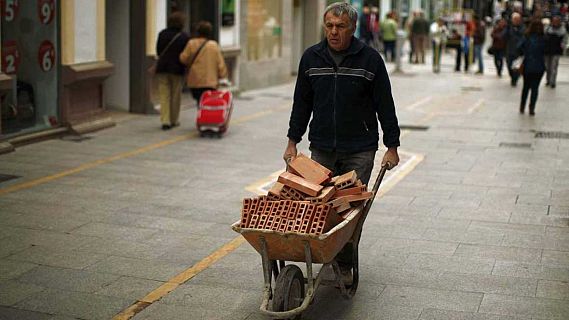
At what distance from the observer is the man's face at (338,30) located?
20.3 feet

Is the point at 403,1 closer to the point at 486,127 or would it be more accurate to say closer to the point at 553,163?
the point at 486,127

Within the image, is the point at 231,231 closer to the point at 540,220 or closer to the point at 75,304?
the point at 75,304

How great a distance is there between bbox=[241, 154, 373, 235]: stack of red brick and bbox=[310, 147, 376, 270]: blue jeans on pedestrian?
17.7 inches

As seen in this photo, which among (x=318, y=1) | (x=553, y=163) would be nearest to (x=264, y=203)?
(x=553, y=163)

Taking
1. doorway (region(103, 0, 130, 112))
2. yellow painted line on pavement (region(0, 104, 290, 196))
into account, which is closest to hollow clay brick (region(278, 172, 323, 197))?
yellow painted line on pavement (region(0, 104, 290, 196))

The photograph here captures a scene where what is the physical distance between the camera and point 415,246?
26.0 ft

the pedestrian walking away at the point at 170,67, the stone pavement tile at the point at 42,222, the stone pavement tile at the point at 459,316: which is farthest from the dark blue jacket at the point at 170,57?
the stone pavement tile at the point at 459,316

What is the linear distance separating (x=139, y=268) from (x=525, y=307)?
2.80 meters

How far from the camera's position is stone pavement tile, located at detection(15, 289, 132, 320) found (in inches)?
239

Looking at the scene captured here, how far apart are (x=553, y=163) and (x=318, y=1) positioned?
15882mm

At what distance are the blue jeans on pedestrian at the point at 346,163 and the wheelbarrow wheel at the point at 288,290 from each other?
784mm

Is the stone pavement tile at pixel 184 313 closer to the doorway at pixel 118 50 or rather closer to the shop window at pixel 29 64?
the shop window at pixel 29 64

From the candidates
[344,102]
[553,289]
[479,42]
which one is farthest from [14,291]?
[479,42]

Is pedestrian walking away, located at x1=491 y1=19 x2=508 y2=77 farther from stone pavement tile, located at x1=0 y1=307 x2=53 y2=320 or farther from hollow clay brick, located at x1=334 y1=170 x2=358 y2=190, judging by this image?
stone pavement tile, located at x1=0 y1=307 x2=53 y2=320
